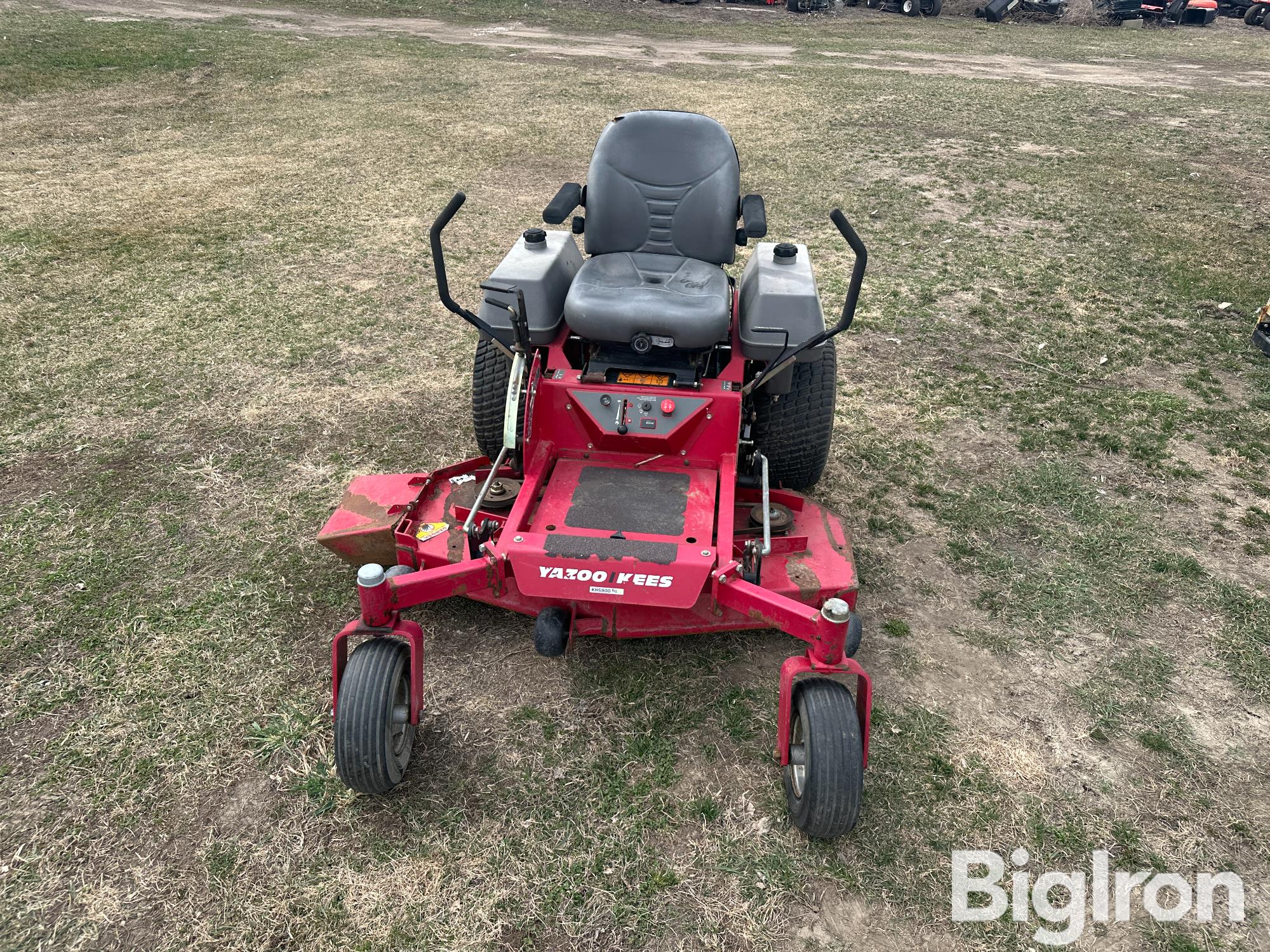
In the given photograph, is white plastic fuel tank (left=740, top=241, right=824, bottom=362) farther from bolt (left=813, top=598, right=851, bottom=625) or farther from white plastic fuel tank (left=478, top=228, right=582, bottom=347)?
bolt (left=813, top=598, right=851, bottom=625)

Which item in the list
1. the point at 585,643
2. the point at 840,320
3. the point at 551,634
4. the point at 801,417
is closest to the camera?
the point at 551,634

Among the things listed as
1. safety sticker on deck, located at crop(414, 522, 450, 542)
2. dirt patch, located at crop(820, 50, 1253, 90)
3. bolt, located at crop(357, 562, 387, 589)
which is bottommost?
safety sticker on deck, located at crop(414, 522, 450, 542)

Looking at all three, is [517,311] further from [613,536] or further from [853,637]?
[853,637]

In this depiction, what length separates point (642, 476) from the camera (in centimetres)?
389

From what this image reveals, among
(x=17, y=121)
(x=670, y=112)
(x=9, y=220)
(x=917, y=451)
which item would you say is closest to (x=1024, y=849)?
(x=917, y=451)

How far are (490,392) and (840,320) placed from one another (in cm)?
179

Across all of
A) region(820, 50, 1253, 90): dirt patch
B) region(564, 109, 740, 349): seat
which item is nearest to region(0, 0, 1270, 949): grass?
region(564, 109, 740, 349): seat

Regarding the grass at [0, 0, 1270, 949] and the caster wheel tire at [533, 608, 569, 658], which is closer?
the grass at [0, 0, 1270, 949]

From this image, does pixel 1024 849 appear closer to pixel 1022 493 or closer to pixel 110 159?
pixel 1022 493

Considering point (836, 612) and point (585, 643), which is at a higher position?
point (836, 612)

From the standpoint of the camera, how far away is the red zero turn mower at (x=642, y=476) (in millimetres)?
3043

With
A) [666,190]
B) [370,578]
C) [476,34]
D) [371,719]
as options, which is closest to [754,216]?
[666,190]

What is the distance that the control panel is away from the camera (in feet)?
12.6

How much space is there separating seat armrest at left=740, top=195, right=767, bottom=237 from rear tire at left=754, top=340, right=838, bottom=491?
0.68 m
